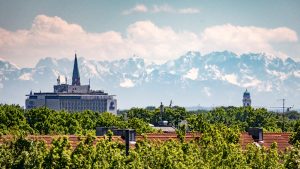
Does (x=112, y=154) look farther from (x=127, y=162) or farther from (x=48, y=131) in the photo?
(x=48, y=131)

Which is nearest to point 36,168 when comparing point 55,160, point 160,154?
point 55,160

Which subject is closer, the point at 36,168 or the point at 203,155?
the point at 36,168

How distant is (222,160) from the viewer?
53250mm

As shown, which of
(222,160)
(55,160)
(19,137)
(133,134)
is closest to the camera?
(55,160)

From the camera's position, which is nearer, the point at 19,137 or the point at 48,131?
the point at 19,137

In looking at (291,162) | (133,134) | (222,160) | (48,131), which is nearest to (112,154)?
(222,160)

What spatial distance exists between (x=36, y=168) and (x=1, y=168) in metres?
2.58

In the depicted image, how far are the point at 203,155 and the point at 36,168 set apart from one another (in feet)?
46.1

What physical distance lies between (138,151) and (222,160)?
589cm

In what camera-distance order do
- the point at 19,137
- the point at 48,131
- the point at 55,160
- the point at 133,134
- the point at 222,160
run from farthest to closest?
the point at 48,131
the point at 133,134
the point at 222,160
the point at 19,137
the point at 55,160

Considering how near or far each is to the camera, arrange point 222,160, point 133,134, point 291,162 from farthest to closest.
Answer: point 133,134, point 222,160, point 291,162

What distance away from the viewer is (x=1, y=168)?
48156 mm

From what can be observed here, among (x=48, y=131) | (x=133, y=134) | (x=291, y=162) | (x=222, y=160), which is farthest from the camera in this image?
(x=48, y=131)

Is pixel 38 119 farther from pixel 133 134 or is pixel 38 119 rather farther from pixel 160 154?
pixel 160 154
